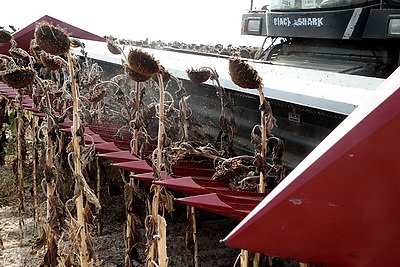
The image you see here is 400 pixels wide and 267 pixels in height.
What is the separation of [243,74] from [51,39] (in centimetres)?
63

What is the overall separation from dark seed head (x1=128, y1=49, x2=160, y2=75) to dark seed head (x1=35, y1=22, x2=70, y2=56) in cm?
27

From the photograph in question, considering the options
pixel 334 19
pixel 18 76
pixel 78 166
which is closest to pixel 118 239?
pixel 78 166

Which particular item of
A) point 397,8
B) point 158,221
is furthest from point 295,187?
point 397,8

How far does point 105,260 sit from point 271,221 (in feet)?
7.11

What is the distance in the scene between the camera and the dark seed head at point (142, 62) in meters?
1.55

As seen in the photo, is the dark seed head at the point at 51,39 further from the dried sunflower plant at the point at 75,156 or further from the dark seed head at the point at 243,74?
the dark seed head at the point at 243,74

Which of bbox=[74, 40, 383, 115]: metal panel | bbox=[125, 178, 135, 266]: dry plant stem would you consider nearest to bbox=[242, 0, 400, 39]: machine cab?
A: bbox=[74, 40, 383, 115]: metal panel

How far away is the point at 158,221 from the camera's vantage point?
1654 millimetres

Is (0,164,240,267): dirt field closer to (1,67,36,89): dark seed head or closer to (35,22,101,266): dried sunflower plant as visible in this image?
(35,22,101,266): dried sunflower plant

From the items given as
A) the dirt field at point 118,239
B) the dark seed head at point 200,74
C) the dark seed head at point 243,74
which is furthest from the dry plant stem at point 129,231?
the dark seed head at point 243,74

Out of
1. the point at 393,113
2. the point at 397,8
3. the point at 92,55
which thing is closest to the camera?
the point at 393,113

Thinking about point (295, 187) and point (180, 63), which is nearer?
point (295, 187)

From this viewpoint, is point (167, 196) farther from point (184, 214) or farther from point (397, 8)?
point (397, 8)

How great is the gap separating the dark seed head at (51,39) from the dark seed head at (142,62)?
27 centimetres
